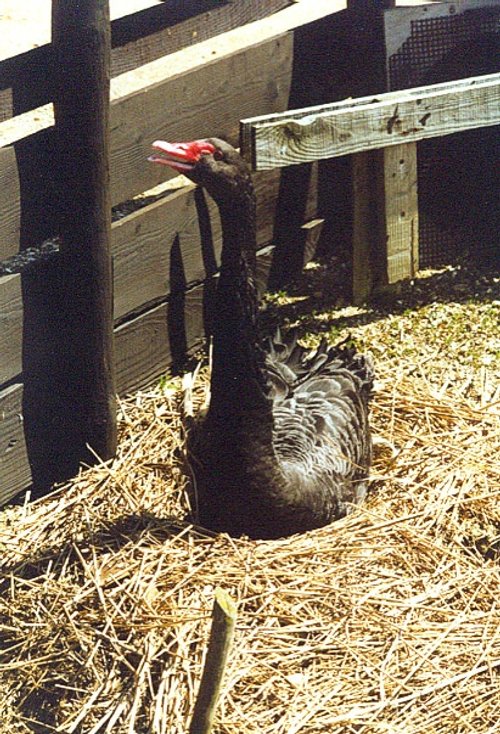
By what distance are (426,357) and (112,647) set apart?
9.29ft

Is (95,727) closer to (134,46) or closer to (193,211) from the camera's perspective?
(193,211)

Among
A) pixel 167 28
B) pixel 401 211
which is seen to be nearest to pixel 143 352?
→ pixel 401 211

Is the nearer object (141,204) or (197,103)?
(197,103)

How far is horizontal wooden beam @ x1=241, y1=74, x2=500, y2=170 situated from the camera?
19.1 ft

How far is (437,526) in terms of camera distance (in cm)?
471

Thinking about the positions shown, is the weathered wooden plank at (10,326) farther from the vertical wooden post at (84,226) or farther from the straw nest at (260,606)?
the straw nest at (260,606)

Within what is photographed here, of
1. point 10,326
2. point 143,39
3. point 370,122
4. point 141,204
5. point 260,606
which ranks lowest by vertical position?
point 260,606

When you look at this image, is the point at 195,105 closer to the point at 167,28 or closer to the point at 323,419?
the point at 167,28

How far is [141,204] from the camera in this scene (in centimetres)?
630

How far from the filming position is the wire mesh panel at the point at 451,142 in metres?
6.68

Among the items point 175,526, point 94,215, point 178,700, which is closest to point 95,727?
point 178,700

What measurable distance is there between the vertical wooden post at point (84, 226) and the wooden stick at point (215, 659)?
2501 millimetres

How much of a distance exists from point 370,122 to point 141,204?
4.30ft

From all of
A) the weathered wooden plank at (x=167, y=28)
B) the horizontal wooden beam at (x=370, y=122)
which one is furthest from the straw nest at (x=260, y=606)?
the weathered wooden plank at (x=167, y=28)
